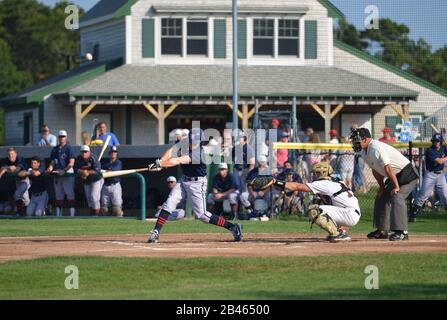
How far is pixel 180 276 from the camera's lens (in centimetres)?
1358

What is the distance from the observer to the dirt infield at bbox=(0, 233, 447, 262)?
631 inches

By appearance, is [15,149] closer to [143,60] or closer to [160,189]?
[160,189]

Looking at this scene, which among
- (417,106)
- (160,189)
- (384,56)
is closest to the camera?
(160,189)

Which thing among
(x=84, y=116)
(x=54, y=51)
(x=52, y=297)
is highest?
(x=54, y=51)

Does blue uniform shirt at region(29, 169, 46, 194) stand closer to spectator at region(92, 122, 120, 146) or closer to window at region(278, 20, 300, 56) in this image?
spectator at region(92, 122, 120, 146)

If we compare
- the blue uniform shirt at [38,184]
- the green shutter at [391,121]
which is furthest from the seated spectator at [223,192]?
the green shutter at [391,121]

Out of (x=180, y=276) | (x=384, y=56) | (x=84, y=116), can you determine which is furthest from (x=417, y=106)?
(x=180, y=276)

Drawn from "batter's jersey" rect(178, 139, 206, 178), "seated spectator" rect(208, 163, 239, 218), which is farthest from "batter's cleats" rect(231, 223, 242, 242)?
"seated spectator" rect(208, 163, 239, 218)

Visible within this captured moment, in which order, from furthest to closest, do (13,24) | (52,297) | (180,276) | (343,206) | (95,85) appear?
1. (13,24)
2. (95,85)
3. (343,206)
4. (180,276)
5. (52,297)

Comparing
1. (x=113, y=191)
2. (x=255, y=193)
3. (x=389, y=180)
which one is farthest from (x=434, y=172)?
(x=389, y=180)

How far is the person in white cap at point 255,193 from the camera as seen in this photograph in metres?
25.9

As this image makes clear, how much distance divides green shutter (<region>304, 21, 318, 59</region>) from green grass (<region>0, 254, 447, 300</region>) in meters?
29.2
